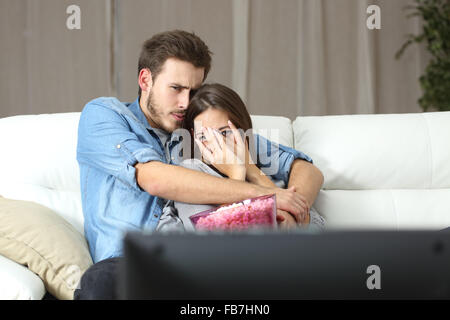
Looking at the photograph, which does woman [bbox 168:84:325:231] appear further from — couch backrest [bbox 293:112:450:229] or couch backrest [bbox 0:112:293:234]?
couch backrest [bbox 0:112:293:234]

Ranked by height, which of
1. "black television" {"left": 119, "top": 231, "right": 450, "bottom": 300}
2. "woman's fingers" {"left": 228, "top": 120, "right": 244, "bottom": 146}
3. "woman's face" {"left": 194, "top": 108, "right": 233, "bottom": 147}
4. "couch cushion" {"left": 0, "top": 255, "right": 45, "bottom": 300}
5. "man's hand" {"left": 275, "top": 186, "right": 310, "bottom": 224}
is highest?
"woman's face" {"left": 194, "top": 108, "right": 233, "bottom": 147}

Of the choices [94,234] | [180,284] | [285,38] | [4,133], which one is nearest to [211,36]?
[285,38]

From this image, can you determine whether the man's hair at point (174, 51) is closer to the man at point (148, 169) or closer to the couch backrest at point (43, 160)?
the man at point (148, 169)

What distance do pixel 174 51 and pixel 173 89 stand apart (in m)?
0.12

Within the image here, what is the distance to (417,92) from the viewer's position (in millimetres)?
3391

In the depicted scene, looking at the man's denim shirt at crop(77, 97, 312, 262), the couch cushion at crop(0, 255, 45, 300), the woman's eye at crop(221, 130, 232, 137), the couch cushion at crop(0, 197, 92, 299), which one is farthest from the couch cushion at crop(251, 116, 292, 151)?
the couch cushion at crop(0, 255, 45, 300)

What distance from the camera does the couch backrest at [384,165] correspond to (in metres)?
1.67

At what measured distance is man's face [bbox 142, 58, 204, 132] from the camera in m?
1.54

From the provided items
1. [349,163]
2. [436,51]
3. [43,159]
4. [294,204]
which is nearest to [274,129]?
[349,163]

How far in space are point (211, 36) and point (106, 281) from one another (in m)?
2.42

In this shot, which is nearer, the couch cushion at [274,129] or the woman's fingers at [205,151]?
the woman's fingers at [205,151]

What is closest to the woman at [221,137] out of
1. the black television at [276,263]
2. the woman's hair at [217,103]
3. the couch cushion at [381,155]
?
the woman's hair at [217,103]

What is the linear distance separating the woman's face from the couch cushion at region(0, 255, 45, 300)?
60 centimetres
